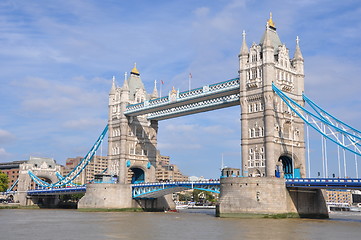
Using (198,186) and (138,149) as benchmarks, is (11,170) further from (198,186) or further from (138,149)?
(198,186)

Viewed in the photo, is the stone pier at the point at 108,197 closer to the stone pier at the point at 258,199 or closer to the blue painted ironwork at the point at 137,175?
the blue painted ironwork at the point at 137,175

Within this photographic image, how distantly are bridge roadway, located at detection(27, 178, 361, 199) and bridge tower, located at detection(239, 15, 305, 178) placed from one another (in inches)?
224

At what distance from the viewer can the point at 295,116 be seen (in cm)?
6731

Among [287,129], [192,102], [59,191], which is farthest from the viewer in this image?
[59,191]

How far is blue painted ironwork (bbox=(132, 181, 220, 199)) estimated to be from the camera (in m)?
68.1

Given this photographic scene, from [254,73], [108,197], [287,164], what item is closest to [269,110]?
[254,73]

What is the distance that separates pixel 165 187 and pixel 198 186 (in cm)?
897

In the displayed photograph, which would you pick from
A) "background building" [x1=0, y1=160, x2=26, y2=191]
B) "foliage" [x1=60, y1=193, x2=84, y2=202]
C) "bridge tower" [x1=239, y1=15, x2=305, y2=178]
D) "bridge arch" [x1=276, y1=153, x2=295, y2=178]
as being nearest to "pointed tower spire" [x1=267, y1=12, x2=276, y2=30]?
"bridge tower" [x1=239, y1=15, x2=305, y2=178]

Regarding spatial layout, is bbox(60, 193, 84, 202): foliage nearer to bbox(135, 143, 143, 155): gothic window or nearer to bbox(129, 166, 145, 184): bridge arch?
bbox(129, 166, 145, 184): bridge arch

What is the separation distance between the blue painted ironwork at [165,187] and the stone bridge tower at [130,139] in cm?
603

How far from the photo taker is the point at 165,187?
7700 centimetres

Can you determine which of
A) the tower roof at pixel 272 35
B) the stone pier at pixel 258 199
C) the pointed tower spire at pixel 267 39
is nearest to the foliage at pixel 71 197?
the stone pier at pixel 258 199

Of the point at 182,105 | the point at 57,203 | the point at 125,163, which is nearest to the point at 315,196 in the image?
the point at 182,105

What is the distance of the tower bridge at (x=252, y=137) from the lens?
186 ft
